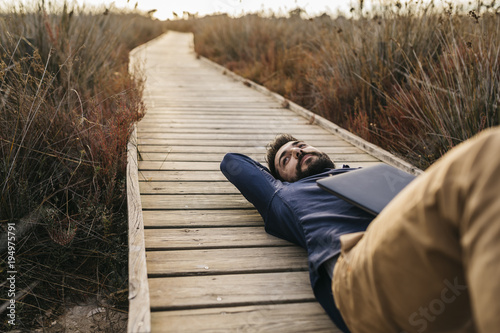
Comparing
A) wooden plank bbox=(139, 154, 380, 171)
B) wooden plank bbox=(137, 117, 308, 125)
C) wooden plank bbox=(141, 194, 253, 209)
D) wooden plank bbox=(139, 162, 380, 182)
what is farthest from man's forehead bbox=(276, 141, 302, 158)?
Answer: wooden plank bbox=(137, 117, 308, 125)

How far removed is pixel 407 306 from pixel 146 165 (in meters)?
2.65

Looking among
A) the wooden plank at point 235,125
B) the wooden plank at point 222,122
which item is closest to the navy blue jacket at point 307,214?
the wooden plank at point 235,125

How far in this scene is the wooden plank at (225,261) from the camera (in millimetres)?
2160

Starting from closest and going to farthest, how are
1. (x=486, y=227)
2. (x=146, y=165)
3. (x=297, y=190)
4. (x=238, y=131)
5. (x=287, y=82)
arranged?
(x=486, y=227) < (x=297, y=190) < (x=146, y=165) < (x=238, y=131) < (x=287, y=82)

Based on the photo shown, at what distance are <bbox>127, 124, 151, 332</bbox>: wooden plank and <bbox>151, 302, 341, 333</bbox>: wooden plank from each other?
0.26 feet

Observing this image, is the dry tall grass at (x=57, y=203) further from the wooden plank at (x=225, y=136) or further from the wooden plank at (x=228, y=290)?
the wooden plank at (x=225, y=136)

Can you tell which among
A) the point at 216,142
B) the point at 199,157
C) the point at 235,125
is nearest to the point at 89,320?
the point at 199,157

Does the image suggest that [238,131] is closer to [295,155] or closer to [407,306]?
[295,155]

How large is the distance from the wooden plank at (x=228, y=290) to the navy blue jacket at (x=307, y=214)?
14 cm

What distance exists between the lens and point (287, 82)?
23.0ft

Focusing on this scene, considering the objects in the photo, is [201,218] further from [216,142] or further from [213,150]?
[216,142]

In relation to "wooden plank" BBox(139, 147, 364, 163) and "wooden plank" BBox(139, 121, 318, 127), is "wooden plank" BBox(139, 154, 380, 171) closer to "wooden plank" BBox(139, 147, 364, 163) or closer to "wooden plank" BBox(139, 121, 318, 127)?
"wooden plank" BBox(139, 147, 364, 163)

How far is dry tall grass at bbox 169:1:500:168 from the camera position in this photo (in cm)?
343

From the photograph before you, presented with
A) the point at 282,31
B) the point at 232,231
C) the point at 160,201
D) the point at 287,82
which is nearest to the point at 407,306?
the point at 232,231
